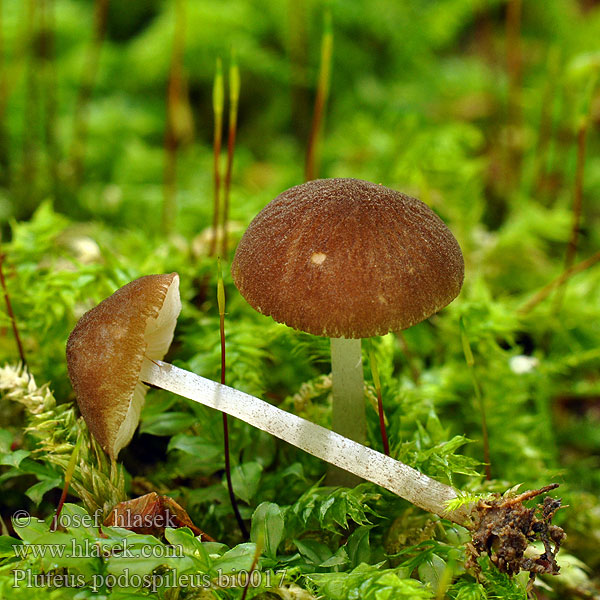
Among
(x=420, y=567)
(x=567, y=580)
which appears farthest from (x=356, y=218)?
(x=567, y=580)

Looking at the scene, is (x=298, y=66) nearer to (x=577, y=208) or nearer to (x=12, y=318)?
(x=577, y=208)

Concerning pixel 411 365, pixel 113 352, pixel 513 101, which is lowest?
pixel 411 365

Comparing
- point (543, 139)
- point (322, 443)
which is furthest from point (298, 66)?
point (322, 443)

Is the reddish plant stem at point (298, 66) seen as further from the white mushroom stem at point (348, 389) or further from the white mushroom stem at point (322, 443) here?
the white mushroom stem at point (322, 443)

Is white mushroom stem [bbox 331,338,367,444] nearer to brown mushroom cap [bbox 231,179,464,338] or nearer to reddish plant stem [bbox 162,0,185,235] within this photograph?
brown mushroom cap [bbox 231,179,464,338]

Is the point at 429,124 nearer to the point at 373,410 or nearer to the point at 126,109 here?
the point at 126,109

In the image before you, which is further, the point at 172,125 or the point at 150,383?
the point at 172,125

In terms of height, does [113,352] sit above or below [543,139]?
below
